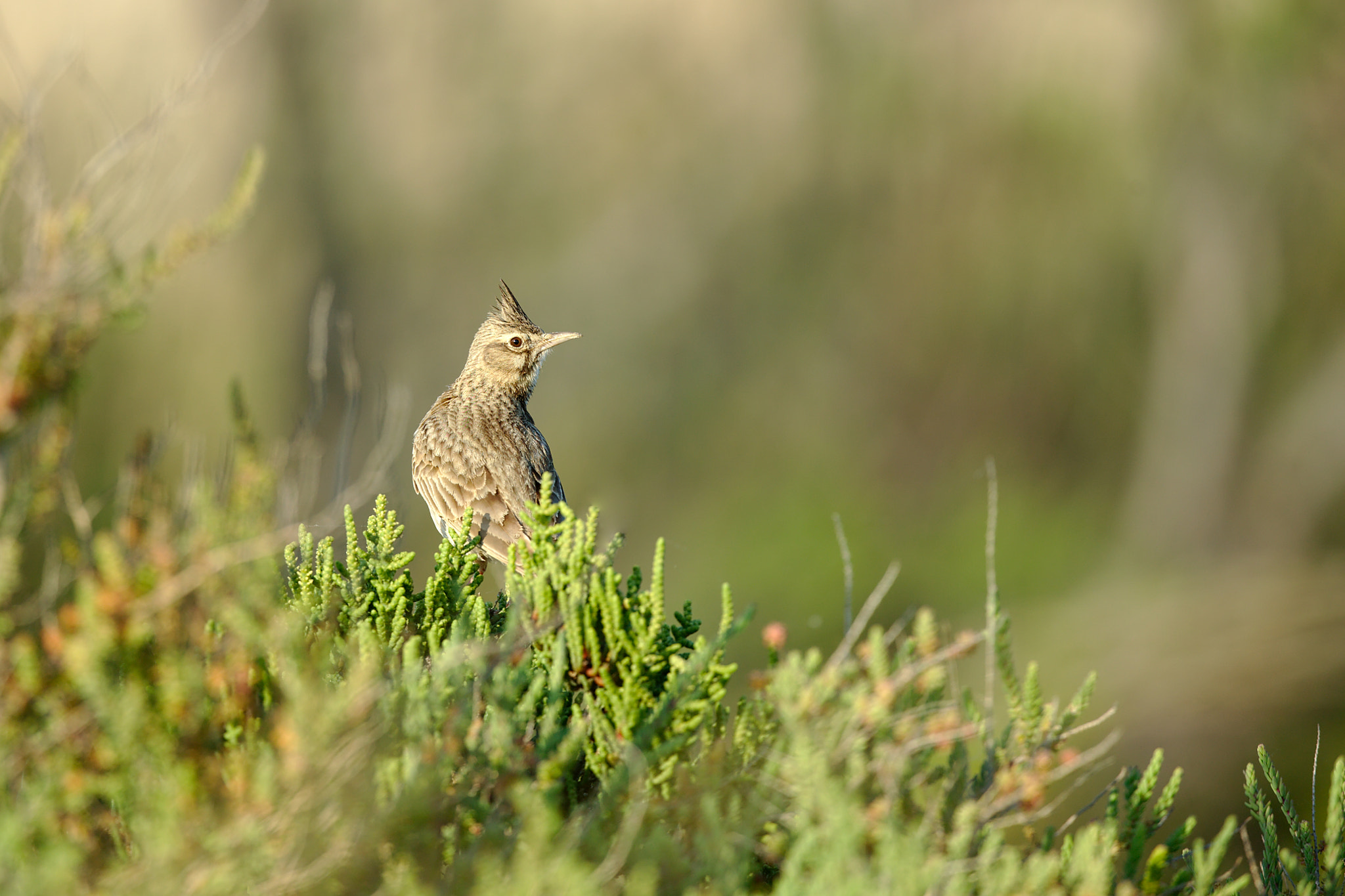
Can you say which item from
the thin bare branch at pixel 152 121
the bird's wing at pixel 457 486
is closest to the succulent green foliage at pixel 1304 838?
the thin bare branch at pixel 152 121

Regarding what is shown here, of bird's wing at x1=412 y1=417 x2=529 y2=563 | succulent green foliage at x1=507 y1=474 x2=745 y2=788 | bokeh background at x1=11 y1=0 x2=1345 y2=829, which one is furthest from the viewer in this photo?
bokeh background at x1=11 y1=0 x2=1345 y2=829

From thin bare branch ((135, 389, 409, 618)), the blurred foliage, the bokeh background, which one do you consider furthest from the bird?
the bokeh background

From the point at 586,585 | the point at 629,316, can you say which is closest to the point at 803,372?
the point at 629,316

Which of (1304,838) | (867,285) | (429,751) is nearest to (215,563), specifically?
(429,751)

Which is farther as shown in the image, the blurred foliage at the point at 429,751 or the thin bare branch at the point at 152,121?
the thin bare branch at the point at 152,121

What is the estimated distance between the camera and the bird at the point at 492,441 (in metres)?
5.32

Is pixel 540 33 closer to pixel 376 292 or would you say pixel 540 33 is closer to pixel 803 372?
pixel 376 292

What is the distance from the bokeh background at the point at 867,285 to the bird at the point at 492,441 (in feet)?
22.5

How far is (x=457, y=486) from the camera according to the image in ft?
17.8

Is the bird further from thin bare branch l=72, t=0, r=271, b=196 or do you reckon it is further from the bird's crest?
thin bare branch l=72, t=0, r=271, b=196

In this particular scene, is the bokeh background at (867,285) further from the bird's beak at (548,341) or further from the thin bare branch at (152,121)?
the thin bare branch at (152,121)

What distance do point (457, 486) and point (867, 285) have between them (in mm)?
17105

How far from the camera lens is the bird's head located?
19.6 ft

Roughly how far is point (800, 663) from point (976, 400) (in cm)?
2024
